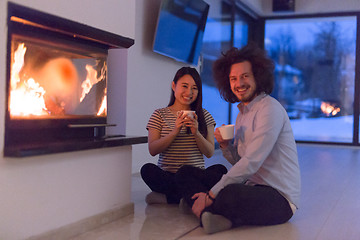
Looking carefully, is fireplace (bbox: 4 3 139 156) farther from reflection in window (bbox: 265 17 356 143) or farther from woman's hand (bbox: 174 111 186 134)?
reflection in window (bbox: 265 17 356 143)

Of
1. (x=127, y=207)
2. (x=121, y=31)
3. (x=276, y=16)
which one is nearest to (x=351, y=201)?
(x=127, y=207)

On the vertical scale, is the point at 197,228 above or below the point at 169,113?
below

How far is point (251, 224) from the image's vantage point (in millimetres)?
2316

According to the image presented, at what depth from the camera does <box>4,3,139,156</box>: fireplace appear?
1.82 m

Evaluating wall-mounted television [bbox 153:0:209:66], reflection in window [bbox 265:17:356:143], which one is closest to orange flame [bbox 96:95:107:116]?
wall-mounted television [bbox 153:0:209:66]

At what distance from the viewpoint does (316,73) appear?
757cm

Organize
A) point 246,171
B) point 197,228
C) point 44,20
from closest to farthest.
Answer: point 44,20 < point 246,171 < point 197,228

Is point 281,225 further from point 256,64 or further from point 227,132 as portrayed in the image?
point 256,64

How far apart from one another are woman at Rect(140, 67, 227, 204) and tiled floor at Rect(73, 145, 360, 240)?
0.12 m

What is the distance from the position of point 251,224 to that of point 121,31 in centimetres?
120

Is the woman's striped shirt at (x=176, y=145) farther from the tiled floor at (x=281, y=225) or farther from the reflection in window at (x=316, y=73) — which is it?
the reflection in window at (x=316, y=73)

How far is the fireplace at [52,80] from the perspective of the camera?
5.98 feet

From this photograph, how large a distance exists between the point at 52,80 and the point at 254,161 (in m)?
0.98

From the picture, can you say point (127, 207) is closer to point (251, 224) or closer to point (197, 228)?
point (197, 228)
